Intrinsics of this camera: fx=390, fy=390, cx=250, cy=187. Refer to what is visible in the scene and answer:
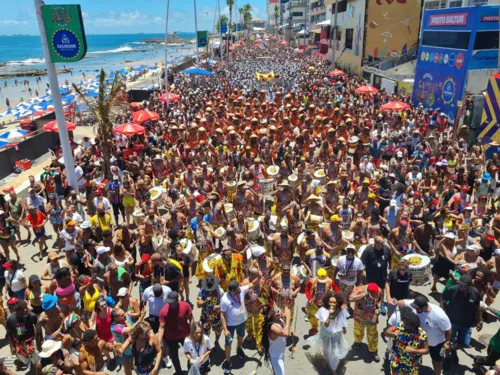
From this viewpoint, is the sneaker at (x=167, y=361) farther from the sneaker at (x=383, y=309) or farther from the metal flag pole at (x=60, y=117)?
the metal flag pole at (x=60, y=117)

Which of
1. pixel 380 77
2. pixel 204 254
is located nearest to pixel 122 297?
pixel 204 254

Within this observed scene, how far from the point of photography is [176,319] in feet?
16.6

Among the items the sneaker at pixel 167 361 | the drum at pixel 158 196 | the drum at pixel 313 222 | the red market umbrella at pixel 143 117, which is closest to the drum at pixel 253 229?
the drum at pixel 313 222

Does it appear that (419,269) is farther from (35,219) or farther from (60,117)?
(60,117)

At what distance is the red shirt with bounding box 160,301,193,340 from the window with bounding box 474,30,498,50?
62.4 feet

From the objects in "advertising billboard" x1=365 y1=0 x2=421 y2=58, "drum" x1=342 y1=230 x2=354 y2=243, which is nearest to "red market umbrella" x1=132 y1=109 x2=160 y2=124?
"drum" x1=342 y1=230 x2=354 y2=243

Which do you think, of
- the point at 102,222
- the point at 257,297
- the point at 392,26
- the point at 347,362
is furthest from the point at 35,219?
the point at 392,26

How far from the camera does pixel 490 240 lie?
704 centimetres

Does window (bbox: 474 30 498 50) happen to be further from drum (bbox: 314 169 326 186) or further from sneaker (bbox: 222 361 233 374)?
sneaker (bbox: 222 361 233 374)

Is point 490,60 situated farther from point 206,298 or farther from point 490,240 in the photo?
point 206,298

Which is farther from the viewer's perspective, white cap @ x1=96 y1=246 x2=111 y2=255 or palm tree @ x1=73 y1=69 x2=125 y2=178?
palm tree @ x1=73 y1=69 x2=125 y2=178

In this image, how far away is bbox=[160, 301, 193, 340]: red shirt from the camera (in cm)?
505

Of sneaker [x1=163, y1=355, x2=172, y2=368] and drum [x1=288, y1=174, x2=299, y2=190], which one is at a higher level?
drum [x1=288, y1=174, x2=299, y2=190]

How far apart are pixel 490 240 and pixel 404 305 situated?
10.6 ft
